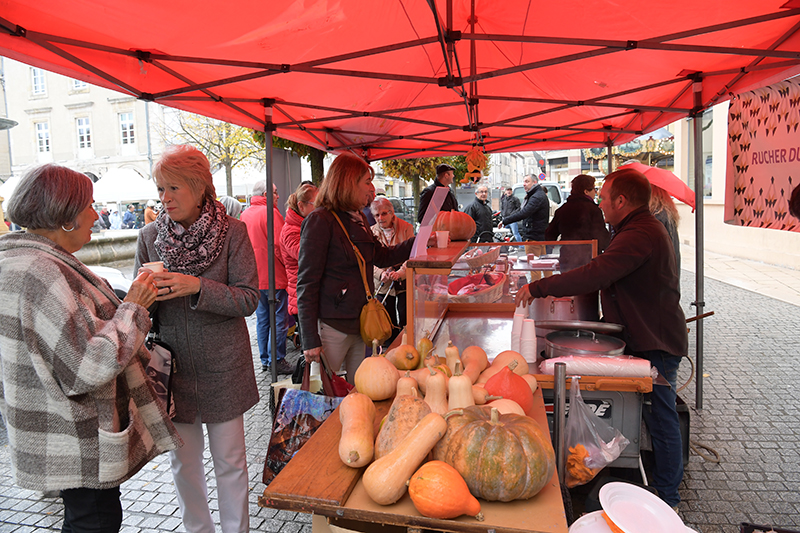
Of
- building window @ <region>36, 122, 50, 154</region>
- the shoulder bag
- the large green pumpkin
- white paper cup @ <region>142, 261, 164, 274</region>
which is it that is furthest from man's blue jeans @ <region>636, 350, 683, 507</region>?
building window @ <region>36, 122, 50, 154</region>

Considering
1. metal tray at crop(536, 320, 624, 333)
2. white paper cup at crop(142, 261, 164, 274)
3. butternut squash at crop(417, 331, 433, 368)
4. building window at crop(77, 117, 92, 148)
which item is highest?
building window at crop(77, 117, 92, 148)

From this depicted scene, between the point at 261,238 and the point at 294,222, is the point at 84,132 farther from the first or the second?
the point at 294,222

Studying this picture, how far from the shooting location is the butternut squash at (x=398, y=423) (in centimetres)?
154

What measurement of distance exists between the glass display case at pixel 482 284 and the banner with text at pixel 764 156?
124cm

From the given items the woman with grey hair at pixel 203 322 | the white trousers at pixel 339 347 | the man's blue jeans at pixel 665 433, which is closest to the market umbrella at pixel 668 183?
the man's blue jeans at pixel 665 433

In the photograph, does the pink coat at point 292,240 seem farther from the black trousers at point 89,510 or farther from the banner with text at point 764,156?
the banner with text at point 764,156

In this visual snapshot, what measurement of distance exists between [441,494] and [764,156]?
3.67m

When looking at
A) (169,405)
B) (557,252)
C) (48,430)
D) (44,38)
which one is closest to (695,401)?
(557,252)

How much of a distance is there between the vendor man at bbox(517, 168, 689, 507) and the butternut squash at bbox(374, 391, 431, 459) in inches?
68.7

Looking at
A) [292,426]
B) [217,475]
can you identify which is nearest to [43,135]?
[217,475]

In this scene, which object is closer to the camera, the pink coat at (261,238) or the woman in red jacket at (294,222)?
the woman in red jacket at (294,222)

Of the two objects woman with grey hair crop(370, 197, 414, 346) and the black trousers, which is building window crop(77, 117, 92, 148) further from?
the black trousers

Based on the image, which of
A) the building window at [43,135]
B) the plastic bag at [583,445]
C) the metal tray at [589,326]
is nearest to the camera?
the plastic bag at [583,445]

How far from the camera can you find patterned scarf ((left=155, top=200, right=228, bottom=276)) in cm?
239
